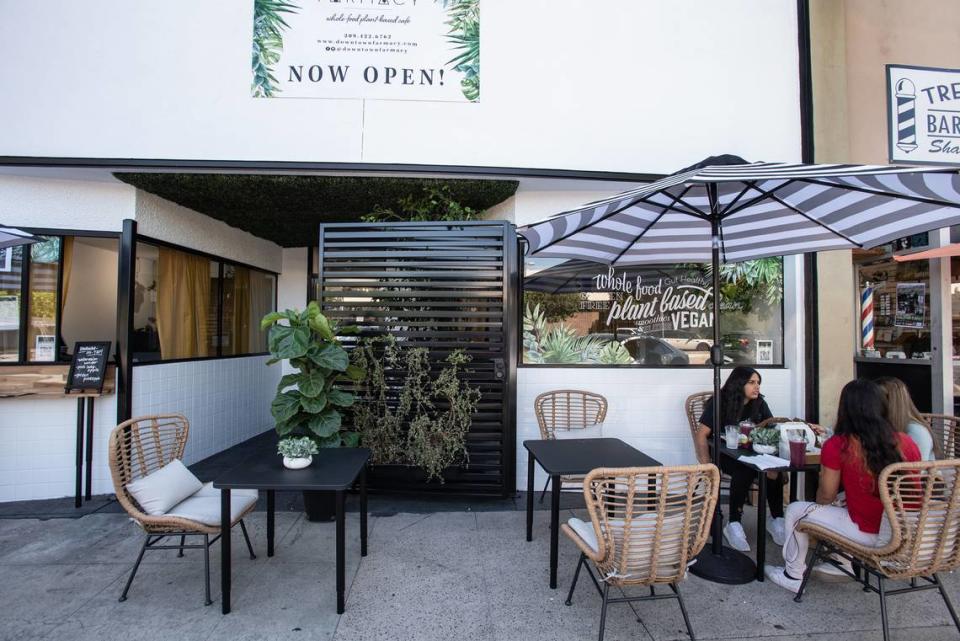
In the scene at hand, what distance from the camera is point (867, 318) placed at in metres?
5.69

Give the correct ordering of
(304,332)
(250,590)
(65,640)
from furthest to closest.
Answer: (304,332), (250,590), (65,640)

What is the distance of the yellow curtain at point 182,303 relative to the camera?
509 cm

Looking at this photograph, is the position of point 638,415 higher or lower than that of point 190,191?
lower

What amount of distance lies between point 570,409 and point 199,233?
451 cm

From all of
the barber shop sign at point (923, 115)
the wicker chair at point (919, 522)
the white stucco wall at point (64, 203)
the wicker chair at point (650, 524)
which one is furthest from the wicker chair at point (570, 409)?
the white stucco wall at point (64, 203)

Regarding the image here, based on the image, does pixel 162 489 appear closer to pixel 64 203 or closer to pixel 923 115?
pixel 64 203

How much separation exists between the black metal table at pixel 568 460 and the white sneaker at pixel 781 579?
93 centimetres

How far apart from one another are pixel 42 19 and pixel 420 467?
5.28 m

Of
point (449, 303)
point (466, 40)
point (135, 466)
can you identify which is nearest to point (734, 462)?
point (449, 303)

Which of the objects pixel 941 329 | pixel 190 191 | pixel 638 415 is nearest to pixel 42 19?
pixel 190 191

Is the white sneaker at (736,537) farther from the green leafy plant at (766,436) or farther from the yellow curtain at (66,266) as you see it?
the yellow curtain at (66,266)

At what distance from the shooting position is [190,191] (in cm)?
457

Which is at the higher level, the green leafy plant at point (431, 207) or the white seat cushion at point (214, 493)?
the green leafy plant at point (431, 207)

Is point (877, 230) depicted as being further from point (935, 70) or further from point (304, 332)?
point (304, 332)
